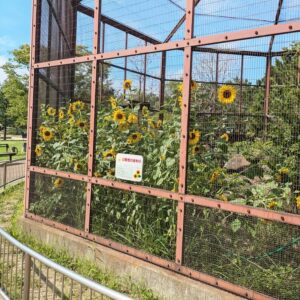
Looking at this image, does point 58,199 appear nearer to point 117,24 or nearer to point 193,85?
point 117,24

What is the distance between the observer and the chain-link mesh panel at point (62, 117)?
4840 mm

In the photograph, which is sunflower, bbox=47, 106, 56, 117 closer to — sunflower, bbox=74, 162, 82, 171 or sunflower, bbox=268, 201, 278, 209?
sunflower, bbox=74, 162, 82, 171

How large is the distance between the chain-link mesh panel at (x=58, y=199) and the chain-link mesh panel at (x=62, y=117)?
0.17m

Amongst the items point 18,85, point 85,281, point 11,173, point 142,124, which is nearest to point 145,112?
point 142,124

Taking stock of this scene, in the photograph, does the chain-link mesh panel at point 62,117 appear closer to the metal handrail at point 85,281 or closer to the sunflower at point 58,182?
the sunflower at point 58,182

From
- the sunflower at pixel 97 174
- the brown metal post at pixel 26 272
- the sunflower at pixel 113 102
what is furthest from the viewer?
the sunflower at pixel 113 102

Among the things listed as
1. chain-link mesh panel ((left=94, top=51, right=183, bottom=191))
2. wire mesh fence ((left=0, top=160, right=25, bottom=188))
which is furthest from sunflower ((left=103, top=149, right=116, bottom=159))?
wire mesh fence ((left=0, top=160, right=25, bottom=188))

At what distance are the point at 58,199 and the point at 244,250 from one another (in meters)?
2.40

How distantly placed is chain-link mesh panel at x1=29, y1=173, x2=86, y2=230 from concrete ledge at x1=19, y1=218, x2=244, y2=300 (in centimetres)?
17

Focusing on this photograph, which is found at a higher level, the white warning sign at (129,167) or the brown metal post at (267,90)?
the brown metal post at (267,90)

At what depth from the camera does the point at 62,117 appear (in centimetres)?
508

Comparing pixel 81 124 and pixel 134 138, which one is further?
pixel 81 124

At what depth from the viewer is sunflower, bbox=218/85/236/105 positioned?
11.6 ft

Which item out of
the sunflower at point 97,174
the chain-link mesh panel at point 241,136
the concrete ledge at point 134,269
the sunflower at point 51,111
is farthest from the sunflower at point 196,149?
the sunflower at point 51,111
